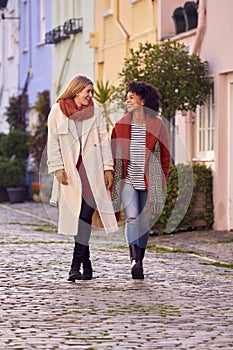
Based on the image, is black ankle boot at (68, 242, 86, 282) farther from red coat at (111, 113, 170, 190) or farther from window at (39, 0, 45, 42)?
window at (39, 0, 45, 42)

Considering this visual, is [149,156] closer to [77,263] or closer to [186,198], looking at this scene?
[77,263]

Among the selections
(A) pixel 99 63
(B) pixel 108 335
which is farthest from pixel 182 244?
(A) pixel 99 63

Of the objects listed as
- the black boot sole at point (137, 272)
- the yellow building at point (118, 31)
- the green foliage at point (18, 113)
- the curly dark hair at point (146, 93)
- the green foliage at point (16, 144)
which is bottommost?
the black boot sole at point (137, 272)

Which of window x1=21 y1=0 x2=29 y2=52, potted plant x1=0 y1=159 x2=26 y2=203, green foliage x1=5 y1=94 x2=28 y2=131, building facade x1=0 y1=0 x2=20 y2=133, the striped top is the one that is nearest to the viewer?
the striped top

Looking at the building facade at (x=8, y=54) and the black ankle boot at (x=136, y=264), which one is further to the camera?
the building facade at (x=8, y=54)

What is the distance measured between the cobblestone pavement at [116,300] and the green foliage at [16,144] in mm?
15887

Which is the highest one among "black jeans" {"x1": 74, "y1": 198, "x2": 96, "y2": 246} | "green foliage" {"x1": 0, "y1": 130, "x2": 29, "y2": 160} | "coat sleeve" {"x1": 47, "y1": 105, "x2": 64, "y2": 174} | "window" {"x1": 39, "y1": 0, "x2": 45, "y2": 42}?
"window" {"x1": 39, "y1": 0, "x2": 45, "y2": 42}

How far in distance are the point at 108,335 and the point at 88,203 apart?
3.24 meters

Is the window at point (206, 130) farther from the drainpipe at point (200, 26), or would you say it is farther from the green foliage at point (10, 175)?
the green foliage at point (10, 175)

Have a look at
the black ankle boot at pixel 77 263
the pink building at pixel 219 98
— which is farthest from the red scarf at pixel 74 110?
the pink building at pixel 219 98

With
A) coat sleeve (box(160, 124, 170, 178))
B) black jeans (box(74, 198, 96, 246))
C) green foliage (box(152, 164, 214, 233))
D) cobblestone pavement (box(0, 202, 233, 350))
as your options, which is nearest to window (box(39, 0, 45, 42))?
green foliage (box(152, 164, 214, 233))

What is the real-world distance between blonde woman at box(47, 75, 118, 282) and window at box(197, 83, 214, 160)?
7.75 metres

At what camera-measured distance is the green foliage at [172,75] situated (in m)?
18.0

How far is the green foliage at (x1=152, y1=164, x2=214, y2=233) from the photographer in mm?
17484
